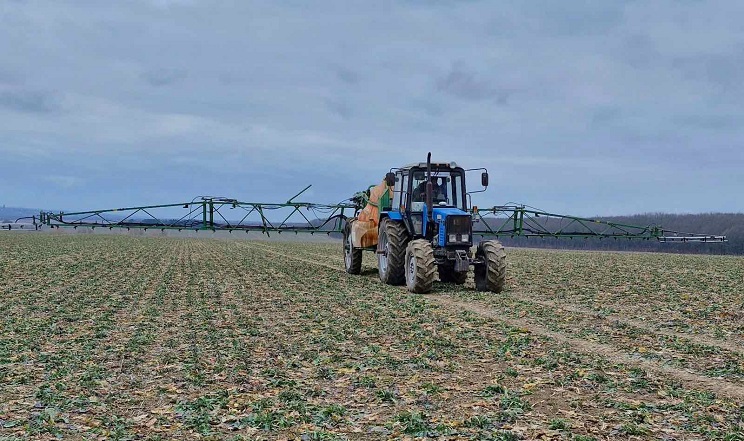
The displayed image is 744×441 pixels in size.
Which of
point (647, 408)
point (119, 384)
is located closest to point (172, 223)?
point (119, 384)

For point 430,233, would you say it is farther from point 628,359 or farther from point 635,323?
point 628,359

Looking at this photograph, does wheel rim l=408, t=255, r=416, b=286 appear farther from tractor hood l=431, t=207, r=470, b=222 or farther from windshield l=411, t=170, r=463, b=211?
windshield l=411, t=170, r=463, b=211

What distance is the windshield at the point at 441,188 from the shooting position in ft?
62.7

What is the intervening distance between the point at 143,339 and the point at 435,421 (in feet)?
21.8

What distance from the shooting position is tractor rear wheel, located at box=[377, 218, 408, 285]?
1909 cm

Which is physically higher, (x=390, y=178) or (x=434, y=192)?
(x=390, y=178)

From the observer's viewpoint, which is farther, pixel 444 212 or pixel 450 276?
pixel 450 276

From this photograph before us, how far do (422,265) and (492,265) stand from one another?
82.3 inches

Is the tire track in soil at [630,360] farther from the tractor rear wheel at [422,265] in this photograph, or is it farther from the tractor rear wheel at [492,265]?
the tractor rear wheel at [492,265]

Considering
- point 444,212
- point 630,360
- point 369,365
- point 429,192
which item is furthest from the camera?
point 429,192

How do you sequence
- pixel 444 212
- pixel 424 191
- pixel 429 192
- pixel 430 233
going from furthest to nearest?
pixel 424 191
pixel 430 233
pixel 429 192
pixel 444 212

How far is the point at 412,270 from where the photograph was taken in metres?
18.0

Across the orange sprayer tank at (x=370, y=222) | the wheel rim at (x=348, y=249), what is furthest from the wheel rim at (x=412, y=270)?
the wheel rim at (x=348, y=249)

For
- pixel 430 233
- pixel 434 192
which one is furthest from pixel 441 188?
pixel 430 233
